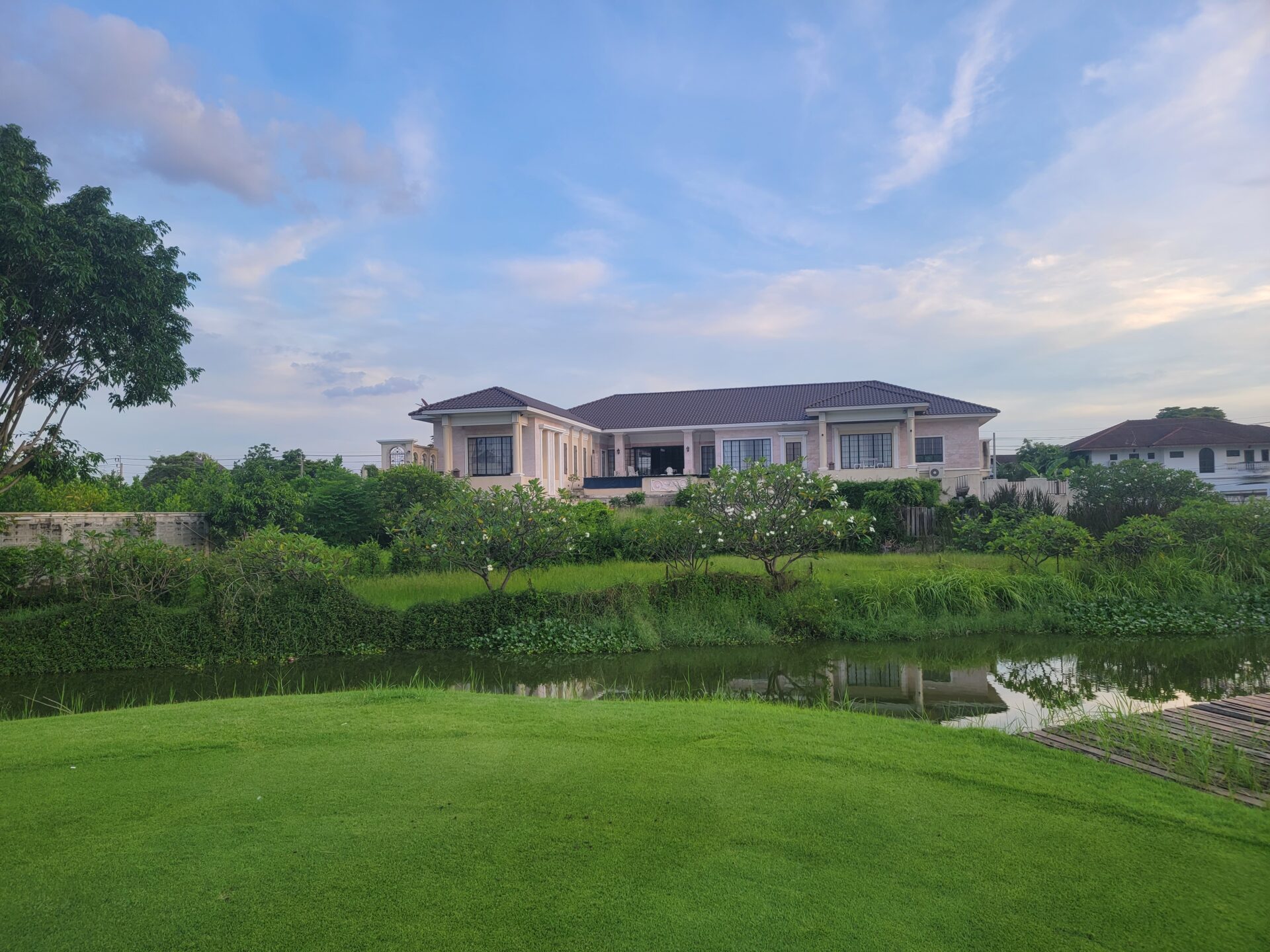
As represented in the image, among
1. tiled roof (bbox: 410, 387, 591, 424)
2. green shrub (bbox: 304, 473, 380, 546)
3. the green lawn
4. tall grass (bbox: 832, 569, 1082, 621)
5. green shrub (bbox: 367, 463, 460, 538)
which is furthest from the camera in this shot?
tiled roof (bbox: 410, 387, 591, 424)

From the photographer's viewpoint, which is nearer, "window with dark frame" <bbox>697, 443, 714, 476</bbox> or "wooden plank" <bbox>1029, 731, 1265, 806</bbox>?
"wooden plank" <bbox>1029, 731, 1265, 806</bbox>

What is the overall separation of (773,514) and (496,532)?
4.48 metres

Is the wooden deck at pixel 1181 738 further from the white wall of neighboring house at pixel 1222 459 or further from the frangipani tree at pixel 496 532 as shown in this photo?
the white wall of neighboring house at pixel 1222 459

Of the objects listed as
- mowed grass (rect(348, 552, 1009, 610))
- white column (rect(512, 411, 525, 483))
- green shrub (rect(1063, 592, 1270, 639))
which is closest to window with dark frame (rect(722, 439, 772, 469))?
white column (rect(512, 411, 525, 483))

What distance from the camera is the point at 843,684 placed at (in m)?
8.89

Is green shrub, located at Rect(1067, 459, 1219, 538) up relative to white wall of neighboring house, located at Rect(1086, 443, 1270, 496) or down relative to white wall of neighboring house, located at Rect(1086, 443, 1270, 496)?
down

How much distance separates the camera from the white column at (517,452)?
25.6 metres

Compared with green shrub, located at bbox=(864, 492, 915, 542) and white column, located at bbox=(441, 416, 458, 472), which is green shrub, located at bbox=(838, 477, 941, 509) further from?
white column, located at bbox=(441, 416, 458, 472)

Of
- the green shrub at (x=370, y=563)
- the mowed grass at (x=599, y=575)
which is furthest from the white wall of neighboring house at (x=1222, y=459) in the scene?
the green shrub at (x=370, y=563)

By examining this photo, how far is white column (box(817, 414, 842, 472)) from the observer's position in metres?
28.5

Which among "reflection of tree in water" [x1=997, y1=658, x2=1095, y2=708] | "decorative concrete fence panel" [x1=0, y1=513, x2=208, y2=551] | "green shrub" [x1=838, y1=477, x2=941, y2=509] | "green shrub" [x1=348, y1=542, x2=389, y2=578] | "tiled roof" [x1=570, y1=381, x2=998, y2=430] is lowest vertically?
"reflection of tree in water" [x1=997, y1=658, x2=1095, y2=708]

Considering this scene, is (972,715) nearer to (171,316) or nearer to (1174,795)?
(1174,795)

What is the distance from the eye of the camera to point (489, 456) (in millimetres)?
27484

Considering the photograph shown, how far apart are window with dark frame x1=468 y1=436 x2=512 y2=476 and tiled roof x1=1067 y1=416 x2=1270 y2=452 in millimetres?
33162
